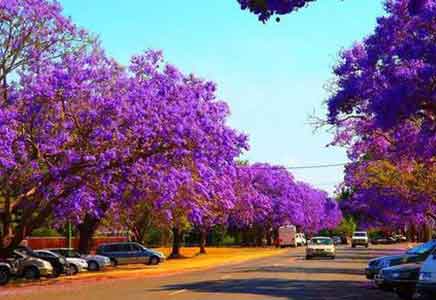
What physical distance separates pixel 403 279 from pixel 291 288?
585 centimetres

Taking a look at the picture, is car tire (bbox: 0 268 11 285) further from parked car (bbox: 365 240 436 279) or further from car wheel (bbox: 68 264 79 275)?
parked car (bbox: 365 240 436 279)

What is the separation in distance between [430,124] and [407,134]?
3.93 m

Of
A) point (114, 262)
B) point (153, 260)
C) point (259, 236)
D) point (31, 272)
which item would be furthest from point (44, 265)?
point (259, 236)

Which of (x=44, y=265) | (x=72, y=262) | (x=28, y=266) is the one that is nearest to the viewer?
(x=28, y=266)

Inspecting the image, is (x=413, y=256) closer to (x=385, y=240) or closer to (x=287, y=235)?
(x=287, y=235)

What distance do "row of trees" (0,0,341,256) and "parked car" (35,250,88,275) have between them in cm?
376

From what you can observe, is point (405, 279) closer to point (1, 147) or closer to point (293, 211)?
point (1, 147)

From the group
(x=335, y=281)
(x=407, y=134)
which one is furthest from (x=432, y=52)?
(x=335, y=281)

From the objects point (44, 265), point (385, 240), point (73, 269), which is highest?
point (385, 240)

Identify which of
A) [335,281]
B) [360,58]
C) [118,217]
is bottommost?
[335,281]

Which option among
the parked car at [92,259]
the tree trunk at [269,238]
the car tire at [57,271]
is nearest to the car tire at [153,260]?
the parked car at [92,259]

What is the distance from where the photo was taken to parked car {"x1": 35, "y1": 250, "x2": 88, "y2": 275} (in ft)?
135

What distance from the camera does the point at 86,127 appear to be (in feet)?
109

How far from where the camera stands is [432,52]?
21.2 meters
